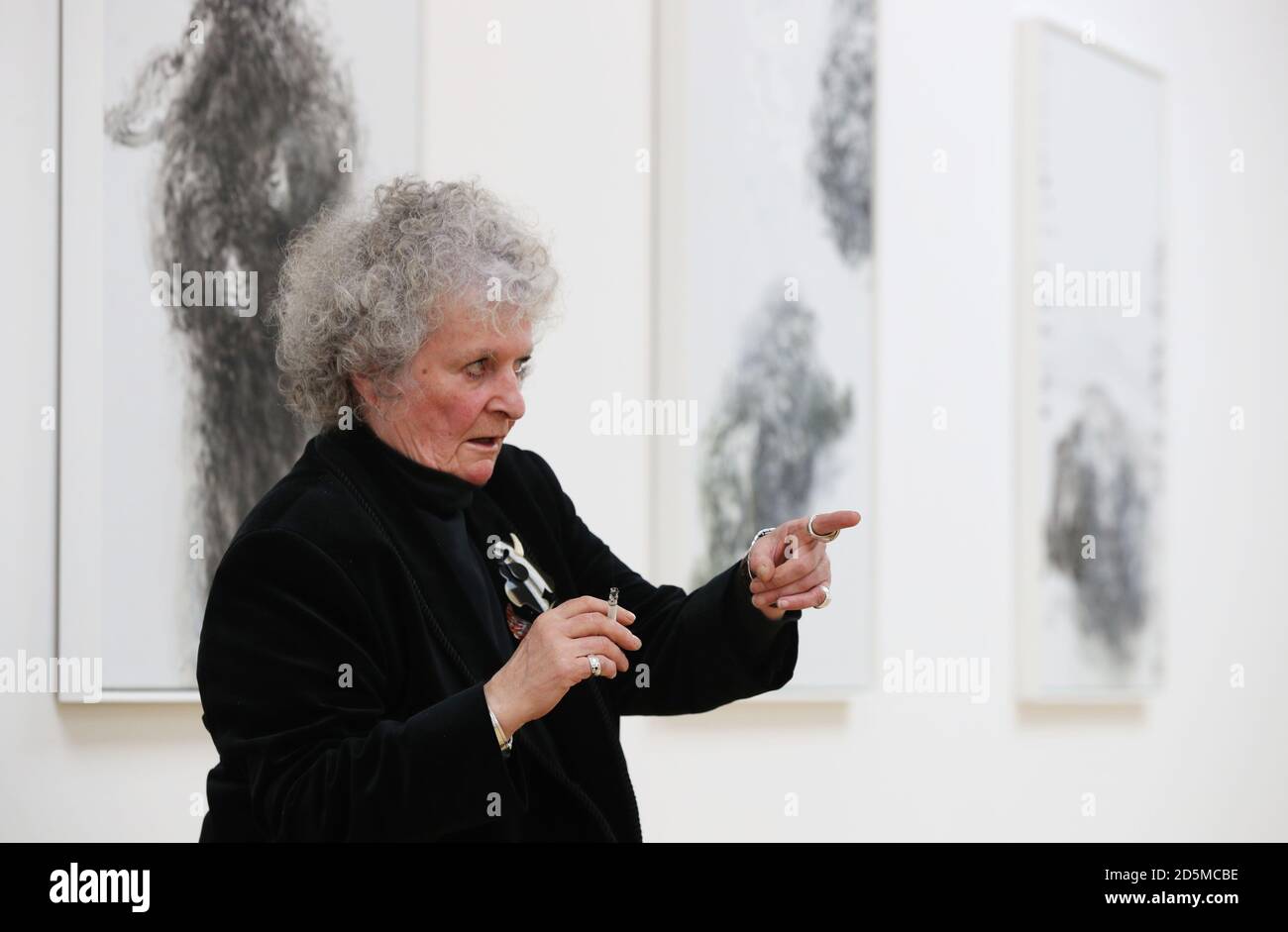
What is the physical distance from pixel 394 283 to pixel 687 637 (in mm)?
698

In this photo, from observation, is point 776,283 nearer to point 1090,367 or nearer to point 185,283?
point 1090,367

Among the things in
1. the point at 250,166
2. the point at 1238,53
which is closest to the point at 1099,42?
the point at 1238,53

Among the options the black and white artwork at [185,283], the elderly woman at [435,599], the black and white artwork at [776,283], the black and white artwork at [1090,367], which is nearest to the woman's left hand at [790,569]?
the elderly woman at [435,599]

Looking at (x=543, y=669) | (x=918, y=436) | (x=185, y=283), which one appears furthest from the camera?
(x=918, y=436)

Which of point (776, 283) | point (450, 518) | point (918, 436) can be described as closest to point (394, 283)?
point (450, 518)

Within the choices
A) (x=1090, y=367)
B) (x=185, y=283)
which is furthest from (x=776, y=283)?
(x=185, y=283)

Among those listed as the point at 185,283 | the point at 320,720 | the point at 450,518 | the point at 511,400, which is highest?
the point at 185,283

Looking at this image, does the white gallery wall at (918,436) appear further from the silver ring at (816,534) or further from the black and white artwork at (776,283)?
the silver ring at (816,534)

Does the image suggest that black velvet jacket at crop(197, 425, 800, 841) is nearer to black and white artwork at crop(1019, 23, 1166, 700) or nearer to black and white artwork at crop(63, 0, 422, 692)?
black and white artwork at crop(63, 0, 422, 692)

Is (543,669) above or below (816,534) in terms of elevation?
below

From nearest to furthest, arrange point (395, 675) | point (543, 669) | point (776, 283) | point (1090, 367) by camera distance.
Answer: point (543, 669), point (395, 675), point (776, 283), point (1090, 367)

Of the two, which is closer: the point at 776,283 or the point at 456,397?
the point at 456,397

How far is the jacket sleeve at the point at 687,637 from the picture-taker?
7.73ft

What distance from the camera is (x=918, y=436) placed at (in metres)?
4.54
